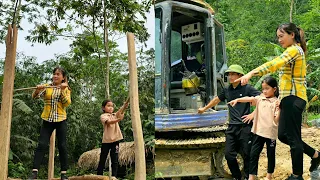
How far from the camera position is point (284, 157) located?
1.36 meters

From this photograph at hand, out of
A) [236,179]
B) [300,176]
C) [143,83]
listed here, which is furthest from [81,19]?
[300,176]

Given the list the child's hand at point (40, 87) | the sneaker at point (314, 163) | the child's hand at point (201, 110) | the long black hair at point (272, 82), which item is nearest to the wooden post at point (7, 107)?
the child's hand at point (40, 87)

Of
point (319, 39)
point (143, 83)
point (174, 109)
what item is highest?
point (319, 39)

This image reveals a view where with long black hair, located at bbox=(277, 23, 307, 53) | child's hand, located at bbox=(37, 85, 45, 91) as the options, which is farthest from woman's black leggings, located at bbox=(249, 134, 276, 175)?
child's hand, located at bbox=(37, 85, 45, 91)

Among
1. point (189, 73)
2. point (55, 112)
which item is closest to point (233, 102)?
point (189, 73)

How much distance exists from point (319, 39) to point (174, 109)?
23.0 inches

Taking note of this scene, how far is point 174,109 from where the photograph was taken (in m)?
1.40

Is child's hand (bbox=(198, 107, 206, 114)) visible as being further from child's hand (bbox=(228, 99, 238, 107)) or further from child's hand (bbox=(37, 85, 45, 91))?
child's hand (bbox=(37, 85, 45, 91))

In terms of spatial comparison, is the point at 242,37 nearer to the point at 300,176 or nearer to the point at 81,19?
the point at 300,176

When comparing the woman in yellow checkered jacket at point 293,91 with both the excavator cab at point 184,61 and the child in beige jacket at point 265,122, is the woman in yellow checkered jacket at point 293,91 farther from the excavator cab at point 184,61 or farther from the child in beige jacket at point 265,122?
the excavator cab at point 184,61

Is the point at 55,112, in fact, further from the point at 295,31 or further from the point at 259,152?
the point at 295,31

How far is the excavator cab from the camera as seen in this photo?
1.37 m

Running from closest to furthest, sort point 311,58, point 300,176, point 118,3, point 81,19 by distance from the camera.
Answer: point 300,176, point 311,58, point 118,3, point 81,19

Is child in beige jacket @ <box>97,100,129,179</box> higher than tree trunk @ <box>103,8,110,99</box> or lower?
lower
